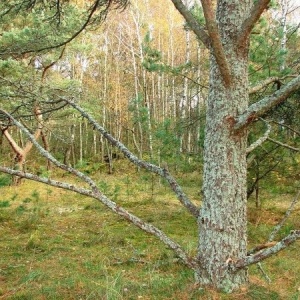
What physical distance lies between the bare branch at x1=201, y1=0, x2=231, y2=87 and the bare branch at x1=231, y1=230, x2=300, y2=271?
3.22 feet

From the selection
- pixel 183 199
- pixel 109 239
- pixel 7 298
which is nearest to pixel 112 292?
pixel 183 199

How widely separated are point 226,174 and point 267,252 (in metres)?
0.52

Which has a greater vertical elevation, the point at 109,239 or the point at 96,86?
the point at 96,86

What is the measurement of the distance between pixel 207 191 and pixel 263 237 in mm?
4797

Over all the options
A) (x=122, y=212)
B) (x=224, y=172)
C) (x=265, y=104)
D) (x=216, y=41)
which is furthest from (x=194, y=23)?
(x=122, y=212)

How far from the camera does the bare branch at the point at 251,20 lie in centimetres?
204

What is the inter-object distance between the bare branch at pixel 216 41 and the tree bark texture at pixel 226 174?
2 cm

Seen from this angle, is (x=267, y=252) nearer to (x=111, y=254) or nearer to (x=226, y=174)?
(x=226, y=174)

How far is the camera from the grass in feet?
9.15

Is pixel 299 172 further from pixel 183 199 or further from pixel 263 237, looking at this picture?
pixel 183 199

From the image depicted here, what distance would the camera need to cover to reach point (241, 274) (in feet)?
7.62

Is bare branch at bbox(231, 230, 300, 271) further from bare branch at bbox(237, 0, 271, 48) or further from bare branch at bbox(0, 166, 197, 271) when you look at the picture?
bare branch at bbox(237, 0, 271, 48)

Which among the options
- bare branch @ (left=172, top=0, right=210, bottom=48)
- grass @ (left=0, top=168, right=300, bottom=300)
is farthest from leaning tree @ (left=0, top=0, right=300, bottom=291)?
grass @ (left=0, top=168, right=300, bottom=300)

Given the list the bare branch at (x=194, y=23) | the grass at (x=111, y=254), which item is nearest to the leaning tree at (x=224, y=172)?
the bare branch at (x=194, y=23)
